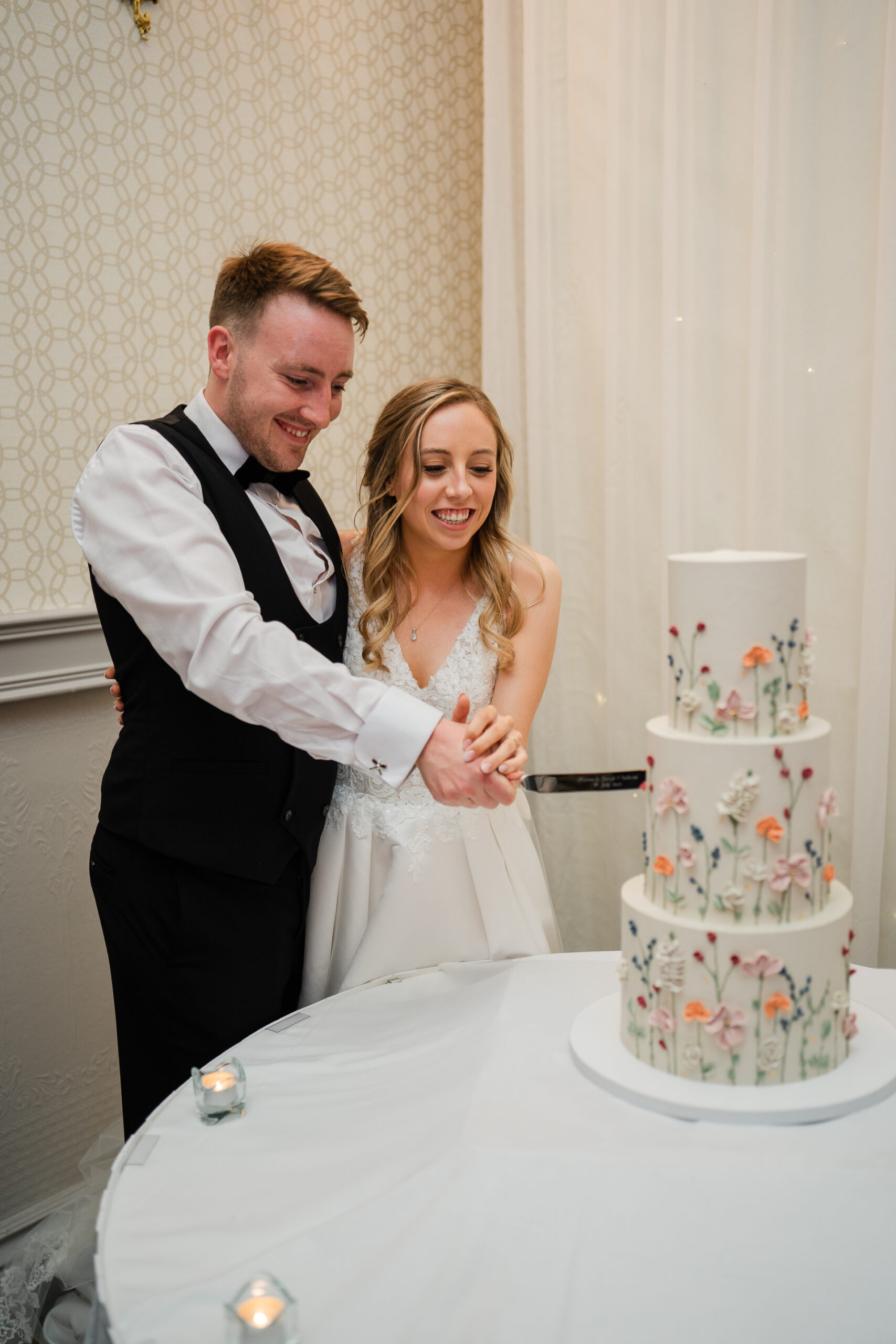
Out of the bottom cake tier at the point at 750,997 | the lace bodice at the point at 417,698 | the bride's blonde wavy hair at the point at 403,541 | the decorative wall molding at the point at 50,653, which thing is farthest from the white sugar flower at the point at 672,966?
the decorative wall molding at the point at 50,653

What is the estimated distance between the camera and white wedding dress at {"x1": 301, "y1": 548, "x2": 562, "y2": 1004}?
181cm

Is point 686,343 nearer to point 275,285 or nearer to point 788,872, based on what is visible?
point 275,285

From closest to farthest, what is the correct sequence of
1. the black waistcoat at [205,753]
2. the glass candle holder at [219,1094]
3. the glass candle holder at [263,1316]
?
the glass candle holder at [263,1316] → the glass candle holder at [219,1094] → the black waistcoat at [205,753]

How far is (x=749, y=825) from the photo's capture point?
1149mm

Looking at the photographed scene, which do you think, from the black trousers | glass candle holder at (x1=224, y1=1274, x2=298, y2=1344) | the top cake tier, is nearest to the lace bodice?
the black trousers

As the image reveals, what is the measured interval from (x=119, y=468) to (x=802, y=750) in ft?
3.39

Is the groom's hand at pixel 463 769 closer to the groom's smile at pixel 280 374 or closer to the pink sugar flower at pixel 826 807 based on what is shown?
the pink sugar flower at pixel 826 807

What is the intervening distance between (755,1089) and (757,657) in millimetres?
477

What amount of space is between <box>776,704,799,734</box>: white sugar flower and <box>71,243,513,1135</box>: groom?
483mm

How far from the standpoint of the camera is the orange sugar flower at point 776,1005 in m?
1.14

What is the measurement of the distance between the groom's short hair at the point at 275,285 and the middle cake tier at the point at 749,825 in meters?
0.97

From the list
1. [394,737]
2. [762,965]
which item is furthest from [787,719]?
[394,737]

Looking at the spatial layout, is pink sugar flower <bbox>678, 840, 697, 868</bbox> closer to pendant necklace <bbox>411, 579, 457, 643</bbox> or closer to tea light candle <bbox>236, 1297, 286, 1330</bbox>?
tea light candle <bbox>236, 1297, 286, 1330</bbox>

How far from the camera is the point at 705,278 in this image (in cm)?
232
